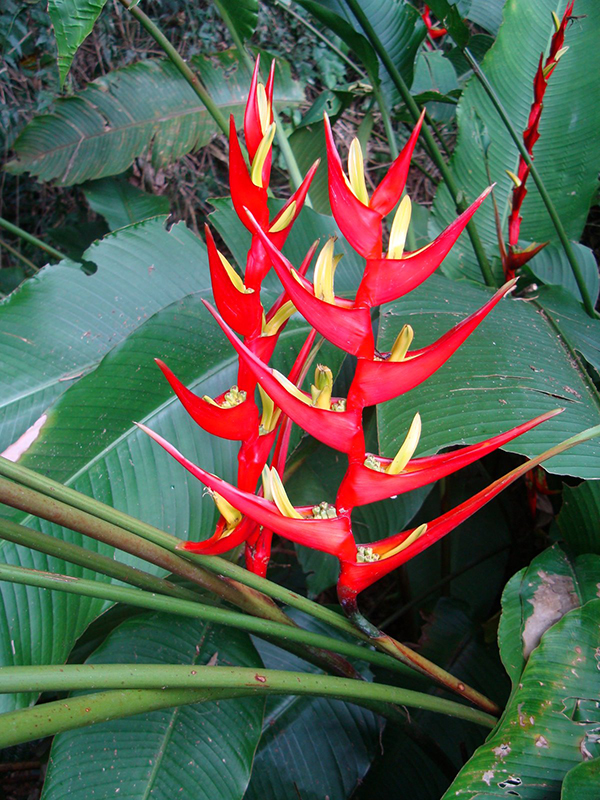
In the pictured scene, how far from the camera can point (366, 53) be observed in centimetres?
86

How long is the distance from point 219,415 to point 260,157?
0.18 meters

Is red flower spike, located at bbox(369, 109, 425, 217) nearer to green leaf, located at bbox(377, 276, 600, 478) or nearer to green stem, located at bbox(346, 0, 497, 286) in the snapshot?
green leaf, located at bbox(377, 276, 600, 478)

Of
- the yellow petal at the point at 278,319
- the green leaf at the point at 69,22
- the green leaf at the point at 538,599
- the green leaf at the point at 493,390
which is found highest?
the green leaf at the point at 69,22

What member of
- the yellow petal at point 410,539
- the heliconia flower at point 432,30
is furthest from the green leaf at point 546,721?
the heliconia flower at point 432,30

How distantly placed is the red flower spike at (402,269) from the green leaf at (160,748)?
451 millimetres

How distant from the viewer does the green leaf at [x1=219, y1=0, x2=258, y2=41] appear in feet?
2.70

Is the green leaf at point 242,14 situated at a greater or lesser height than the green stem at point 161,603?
greater

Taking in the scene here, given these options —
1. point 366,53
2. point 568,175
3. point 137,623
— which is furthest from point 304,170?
point 137,623

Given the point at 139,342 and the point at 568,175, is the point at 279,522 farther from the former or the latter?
the point at 568,175

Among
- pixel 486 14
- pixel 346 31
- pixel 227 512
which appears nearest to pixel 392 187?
pixel 227 512

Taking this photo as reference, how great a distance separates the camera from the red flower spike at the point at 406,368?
31 cm

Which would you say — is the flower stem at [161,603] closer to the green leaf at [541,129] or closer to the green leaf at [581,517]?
the green leaf at [581,517]

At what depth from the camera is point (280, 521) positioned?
0.31 metres

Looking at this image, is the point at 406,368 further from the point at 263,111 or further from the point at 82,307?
the point at 82,307
